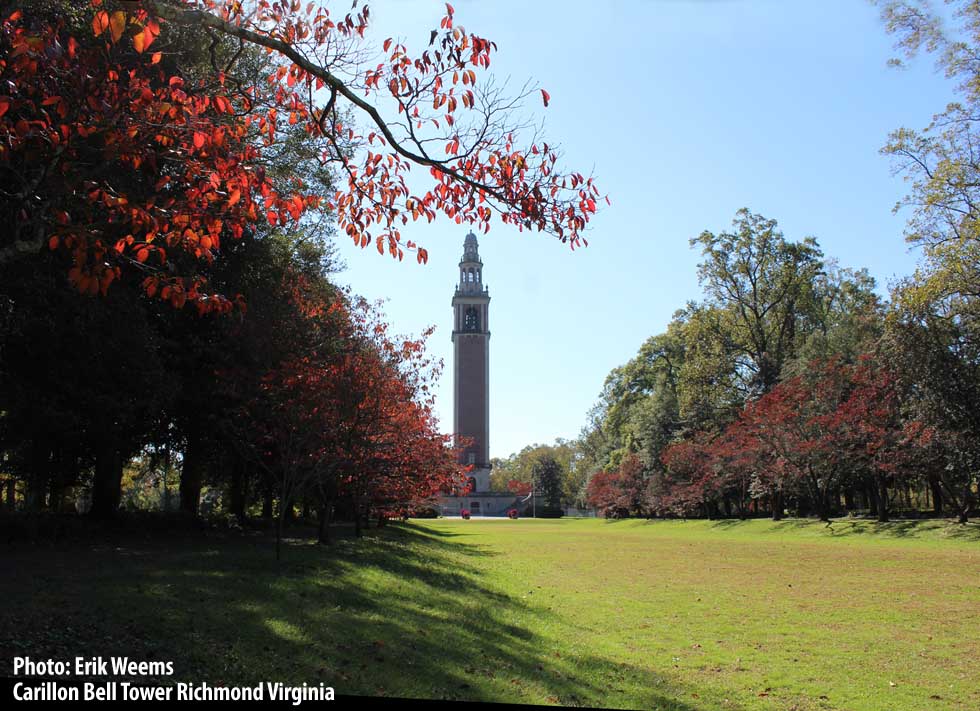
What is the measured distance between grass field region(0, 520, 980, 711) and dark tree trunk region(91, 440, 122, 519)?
3342 millimetres

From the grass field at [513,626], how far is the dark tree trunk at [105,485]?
3.34m

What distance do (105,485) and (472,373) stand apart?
75724 millimetres

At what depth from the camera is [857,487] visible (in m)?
41.4

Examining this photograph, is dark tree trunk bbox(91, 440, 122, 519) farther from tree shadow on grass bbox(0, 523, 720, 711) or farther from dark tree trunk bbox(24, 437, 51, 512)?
tree shadow on grass bbox(0, 523, 720, 711)

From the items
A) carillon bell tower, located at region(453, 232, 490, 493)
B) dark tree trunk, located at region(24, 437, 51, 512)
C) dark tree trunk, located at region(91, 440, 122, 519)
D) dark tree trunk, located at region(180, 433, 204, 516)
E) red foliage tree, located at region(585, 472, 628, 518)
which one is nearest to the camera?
dark tree trunk, located at region(24, 437, 51, 512)

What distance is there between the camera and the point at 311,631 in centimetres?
844

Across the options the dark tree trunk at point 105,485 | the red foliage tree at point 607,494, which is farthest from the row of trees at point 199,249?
the red foliage tree at point 607,494

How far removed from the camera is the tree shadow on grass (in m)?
6.82

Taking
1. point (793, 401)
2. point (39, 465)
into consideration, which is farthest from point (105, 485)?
point (793, 401)

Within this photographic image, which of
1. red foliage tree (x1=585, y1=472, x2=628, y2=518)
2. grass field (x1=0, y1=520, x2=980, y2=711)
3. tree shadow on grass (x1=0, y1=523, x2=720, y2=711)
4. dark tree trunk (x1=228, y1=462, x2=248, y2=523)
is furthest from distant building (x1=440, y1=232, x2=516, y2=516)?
tree shadow on grass (x1=0, y1=523, x2=720, y2=711)

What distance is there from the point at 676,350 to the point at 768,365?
19.9 metres

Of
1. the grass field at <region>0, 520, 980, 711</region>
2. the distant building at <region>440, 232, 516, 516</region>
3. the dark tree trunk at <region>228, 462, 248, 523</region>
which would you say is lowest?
the grass field at <region>0, 520, 980, 711</region>

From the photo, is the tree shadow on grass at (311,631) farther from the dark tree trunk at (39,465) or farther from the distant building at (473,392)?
the distant building at (473,392)

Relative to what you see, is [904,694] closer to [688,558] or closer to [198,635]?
[198,635]
